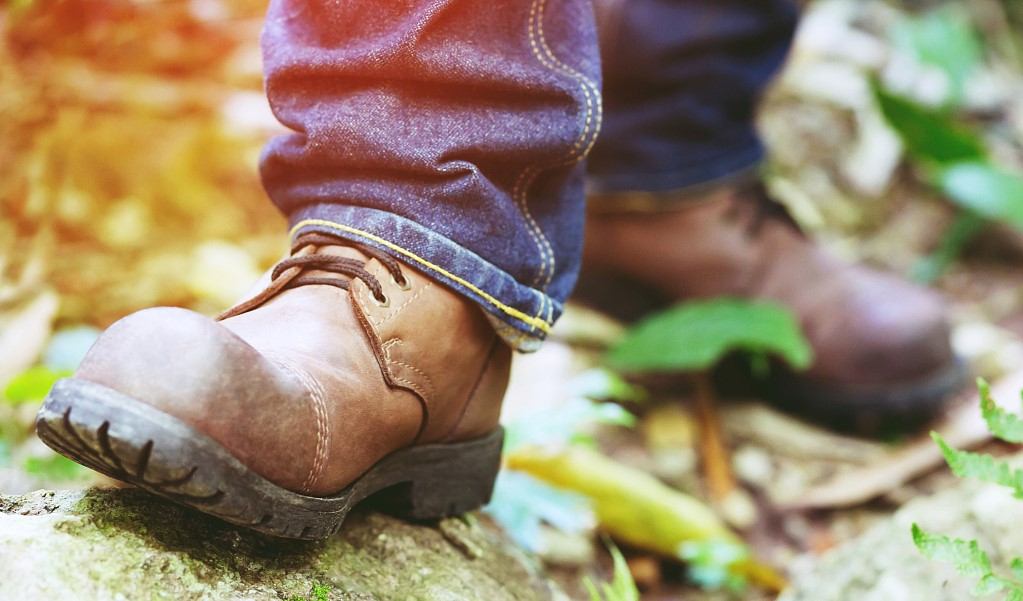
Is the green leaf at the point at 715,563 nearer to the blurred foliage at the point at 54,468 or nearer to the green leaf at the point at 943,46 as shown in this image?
the blurred foliage at the point at 54,468

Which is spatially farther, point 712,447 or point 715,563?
point 712,447

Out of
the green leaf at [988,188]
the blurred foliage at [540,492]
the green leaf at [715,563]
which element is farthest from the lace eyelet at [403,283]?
the green leaf at [988,188]

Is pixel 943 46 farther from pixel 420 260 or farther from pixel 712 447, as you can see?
pixel 420 260

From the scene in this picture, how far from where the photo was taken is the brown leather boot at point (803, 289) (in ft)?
5.96

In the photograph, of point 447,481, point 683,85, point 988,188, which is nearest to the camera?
point 447,481

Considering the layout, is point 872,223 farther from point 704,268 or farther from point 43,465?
point 43,465

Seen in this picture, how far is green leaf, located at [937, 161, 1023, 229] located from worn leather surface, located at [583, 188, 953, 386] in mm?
466

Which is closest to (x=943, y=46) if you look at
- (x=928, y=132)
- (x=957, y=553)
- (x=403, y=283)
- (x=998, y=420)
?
(x=928, y=132)

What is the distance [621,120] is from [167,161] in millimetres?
1092

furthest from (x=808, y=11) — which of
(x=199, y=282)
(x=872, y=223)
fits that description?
(x=199, y=282)

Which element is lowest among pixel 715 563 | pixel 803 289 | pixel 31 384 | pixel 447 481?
pixel 715 563

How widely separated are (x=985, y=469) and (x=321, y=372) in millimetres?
642

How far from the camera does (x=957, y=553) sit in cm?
79

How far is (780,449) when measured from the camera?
1.85 metres
